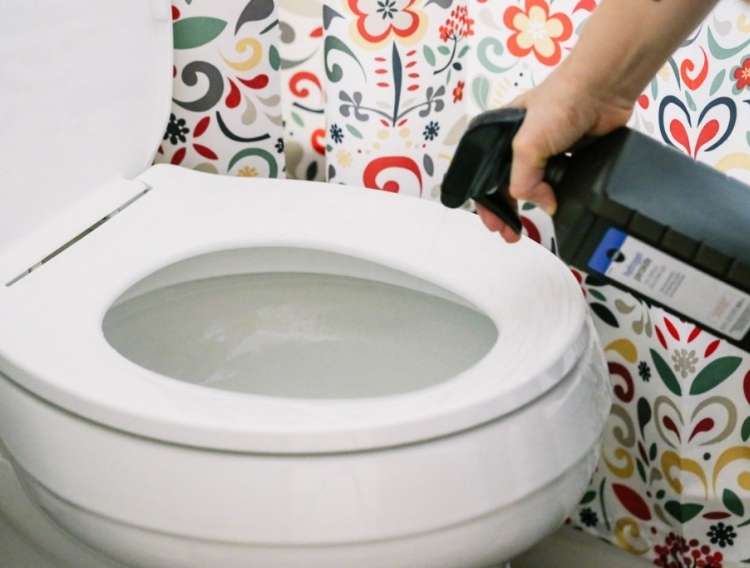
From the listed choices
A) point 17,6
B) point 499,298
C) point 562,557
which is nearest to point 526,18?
point 499,298

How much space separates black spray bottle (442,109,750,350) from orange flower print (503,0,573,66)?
1.09ft

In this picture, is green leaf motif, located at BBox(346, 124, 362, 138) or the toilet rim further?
green leaf motif, located at BBox(346, 124, 362, 138)

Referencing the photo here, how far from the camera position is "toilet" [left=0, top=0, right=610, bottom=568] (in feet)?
1.92

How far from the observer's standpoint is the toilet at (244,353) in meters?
0.59

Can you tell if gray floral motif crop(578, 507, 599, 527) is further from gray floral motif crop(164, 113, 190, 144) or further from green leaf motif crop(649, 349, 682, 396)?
gray floral motif crop(164, 113, 190, 144)

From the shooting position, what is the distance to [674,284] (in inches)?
23.3

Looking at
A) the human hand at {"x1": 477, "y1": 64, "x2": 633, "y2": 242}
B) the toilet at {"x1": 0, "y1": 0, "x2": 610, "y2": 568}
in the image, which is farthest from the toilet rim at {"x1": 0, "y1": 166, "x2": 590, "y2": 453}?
the human hand at {"x1": 477, "y1": 64, "x2": 633, "y2": 242}

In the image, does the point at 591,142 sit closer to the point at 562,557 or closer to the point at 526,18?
the point at 526,18

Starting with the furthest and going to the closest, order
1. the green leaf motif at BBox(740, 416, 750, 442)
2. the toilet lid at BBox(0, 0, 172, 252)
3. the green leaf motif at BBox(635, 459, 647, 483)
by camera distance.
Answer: the green leaf motif at BBox(635, 459, 647, 483)
the green leaf motif at BBox(740, 416, 750, 442)
the toilet lid at BBox(0, 0, 172, 252)

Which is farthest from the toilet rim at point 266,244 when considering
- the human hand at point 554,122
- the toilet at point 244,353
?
the human hand at point 554,122

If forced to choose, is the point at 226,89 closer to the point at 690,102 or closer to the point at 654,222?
the point at 690,102

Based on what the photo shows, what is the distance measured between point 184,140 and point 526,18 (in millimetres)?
378

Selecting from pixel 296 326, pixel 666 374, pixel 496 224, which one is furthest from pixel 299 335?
pixel 666 374

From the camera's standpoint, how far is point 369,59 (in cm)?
99
